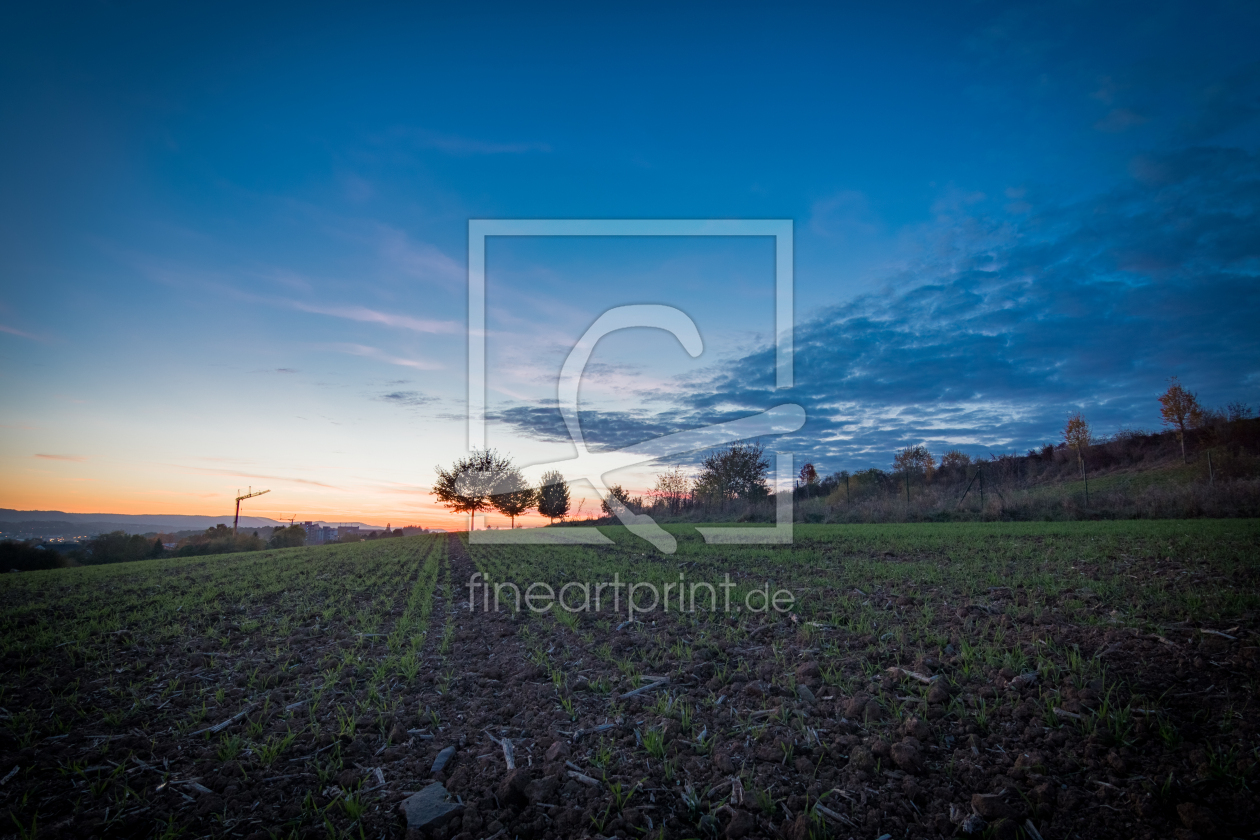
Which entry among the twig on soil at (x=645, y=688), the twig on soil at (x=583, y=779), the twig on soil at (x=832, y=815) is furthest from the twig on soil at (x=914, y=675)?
the twig on soil at (x=583, y=779)

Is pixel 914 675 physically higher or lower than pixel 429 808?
higher

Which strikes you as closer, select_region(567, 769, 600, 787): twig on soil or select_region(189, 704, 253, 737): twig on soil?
select_region(567, 769, 600, 787): twig on soil

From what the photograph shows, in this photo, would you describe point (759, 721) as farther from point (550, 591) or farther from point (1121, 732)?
point (550, 591)

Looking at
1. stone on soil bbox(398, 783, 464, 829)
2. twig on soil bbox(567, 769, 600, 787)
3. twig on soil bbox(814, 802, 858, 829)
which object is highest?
twig on soil bbox(814, 802, 858, 829)

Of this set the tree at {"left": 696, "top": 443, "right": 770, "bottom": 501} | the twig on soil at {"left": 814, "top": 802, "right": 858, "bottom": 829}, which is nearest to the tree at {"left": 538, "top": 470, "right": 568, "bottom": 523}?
the tree at {"left": 696, "top": 443, "right": 770, "bottom": 501}

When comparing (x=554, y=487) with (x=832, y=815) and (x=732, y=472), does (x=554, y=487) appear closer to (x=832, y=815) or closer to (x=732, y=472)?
(x=732, y=472)

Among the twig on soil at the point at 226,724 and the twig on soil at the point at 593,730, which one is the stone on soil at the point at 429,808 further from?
the twig on soil at the point at 226,724

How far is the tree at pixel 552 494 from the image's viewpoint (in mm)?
35938

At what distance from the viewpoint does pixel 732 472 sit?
122ft

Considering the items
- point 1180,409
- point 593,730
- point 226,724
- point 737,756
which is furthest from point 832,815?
point 1180,409

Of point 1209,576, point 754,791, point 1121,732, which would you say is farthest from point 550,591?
point 1209,576

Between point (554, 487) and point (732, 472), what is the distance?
1234cm

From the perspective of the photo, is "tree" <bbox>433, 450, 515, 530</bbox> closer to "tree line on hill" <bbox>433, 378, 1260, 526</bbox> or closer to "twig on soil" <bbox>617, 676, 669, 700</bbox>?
"tree line on hill" <bbox>433, 378, 1260, 526</bbox>

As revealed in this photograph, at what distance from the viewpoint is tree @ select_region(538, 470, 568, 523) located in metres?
35.9
